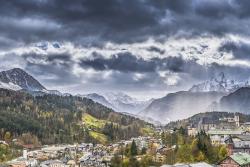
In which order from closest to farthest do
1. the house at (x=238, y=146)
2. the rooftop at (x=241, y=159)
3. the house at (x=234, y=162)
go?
1. the house at (x=234, y=162)
2. the rooftop at (x=241, y=159)
3. the house at (x=238, y=146)

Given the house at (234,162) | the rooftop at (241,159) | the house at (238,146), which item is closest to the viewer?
the house at (234,162)

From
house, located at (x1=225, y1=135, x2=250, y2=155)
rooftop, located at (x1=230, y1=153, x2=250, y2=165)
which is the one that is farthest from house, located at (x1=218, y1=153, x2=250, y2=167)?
house, located at (x1=225, y1=135, x2=250, y2=155)

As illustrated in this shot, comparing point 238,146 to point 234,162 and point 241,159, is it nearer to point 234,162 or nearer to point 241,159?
point 241,159

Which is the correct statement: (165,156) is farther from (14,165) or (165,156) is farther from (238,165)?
(14,165)

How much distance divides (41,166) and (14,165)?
12.2m

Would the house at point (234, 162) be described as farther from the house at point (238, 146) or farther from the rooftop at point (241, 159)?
the house at point (238, 146)

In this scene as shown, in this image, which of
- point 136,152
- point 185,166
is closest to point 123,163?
point 136,152

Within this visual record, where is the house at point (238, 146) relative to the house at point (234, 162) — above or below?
above

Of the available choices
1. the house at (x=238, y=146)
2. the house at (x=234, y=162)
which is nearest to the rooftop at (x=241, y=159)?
the house at (x=234, y=162)

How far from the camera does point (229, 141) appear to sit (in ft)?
546

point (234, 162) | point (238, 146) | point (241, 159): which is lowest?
point (234, 162)

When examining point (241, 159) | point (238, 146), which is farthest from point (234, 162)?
point (238, 146)

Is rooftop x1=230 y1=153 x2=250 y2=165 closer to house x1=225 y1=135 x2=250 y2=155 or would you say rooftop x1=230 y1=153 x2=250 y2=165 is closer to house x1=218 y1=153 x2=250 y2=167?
house x1=218 y1=153 x2=250 y2=167

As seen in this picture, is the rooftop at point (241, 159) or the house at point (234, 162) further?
the rooftop at point (241, 159)
